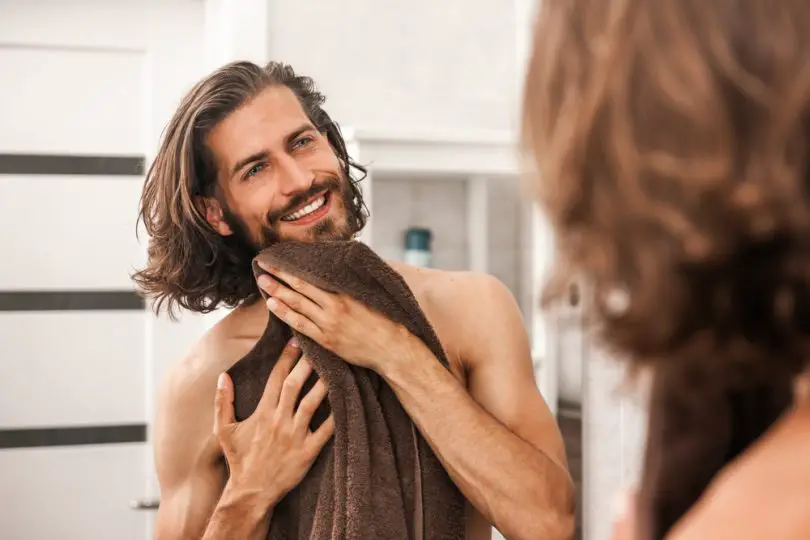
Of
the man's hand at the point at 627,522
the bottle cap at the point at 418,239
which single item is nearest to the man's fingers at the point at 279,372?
the bottle cap at the point at 418,239

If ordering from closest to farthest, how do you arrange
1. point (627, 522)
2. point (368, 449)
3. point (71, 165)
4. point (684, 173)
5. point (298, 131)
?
point (684, 173) → point (627, 522) → point (368, 449) → point (298, 131) → point (71, 165)

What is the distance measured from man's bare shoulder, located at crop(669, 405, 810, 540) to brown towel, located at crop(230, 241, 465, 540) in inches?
18.3

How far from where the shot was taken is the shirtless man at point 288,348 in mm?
757

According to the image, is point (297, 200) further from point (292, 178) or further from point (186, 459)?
point (186, 459)

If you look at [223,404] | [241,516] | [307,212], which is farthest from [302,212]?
[241,516]

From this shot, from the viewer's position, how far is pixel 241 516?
816 millimetres

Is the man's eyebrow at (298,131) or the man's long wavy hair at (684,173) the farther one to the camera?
the man's eyebrow at (298,131)

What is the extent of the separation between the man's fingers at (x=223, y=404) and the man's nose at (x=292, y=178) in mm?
210

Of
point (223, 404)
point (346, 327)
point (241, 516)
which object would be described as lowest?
point (241, 516)

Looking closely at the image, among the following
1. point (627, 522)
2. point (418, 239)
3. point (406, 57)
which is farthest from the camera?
point (406, 57)

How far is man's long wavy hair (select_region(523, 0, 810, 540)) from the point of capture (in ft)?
0.90

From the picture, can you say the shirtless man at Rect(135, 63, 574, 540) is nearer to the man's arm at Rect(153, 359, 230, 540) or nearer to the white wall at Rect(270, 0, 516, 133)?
the man's arm at Rect(153, 359, 230, 540)

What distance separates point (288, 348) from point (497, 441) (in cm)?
24

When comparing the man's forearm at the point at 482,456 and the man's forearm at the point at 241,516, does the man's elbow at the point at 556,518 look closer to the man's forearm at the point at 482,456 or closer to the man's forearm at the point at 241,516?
the man's forearm at the point at 482,456
